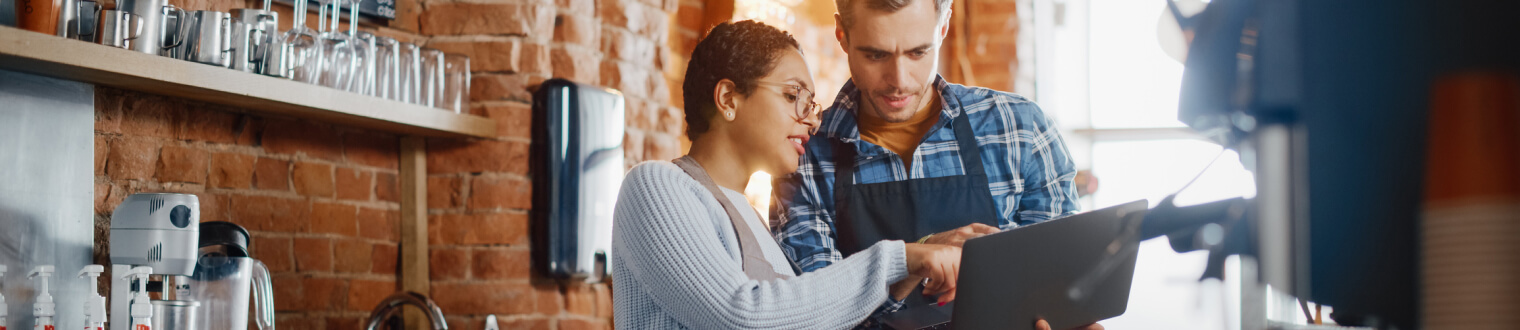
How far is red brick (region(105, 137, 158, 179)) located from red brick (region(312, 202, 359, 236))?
1.06 ft

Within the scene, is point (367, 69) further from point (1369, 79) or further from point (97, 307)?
point (1369, 79)

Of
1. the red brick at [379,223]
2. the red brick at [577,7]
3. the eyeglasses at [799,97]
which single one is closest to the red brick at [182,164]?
the red brick at [379,223]

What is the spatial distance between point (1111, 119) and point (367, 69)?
7.62ft

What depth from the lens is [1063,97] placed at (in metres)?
3.50

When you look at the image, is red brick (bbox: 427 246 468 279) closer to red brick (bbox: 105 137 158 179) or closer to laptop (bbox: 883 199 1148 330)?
red brick (bbox: 105 137 158 179)

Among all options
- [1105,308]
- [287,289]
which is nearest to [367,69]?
[287,289]

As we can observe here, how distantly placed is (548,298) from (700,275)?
1169mm

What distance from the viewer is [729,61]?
135cm

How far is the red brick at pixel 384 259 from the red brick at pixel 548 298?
286mm

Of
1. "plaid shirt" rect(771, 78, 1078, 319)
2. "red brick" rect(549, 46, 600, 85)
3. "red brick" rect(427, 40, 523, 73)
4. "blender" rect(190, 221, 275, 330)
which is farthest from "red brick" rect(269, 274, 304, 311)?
"plaid shirt" rect(771, 78, 1078, 319)

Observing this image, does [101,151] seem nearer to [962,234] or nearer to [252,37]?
[252,37]

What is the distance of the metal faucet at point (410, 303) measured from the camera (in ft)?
6.32

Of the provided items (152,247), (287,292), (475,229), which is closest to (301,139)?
(287,292)

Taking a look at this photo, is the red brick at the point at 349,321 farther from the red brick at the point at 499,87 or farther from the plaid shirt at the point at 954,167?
the plaid shirt at the point at 954,167
